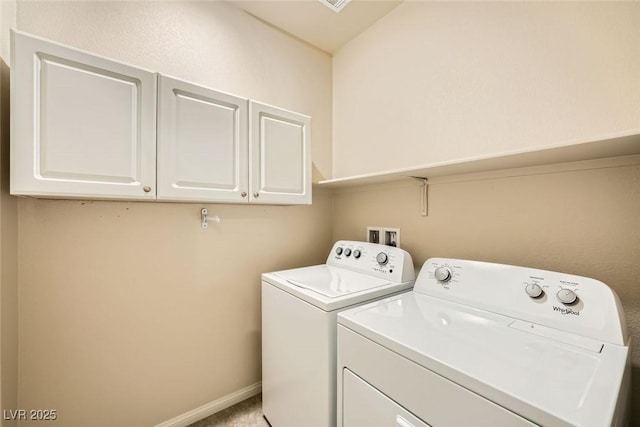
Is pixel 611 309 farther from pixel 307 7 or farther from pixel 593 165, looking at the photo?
pixel 307 7

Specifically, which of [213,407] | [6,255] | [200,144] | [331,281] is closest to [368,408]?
[331,281]

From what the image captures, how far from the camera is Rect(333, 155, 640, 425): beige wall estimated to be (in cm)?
97

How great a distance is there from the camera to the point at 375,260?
5.26ft

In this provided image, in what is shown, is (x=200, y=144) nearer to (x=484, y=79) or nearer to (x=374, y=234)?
(x=374, y=234)

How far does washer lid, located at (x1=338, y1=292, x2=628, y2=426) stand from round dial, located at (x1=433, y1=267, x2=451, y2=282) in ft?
0.52

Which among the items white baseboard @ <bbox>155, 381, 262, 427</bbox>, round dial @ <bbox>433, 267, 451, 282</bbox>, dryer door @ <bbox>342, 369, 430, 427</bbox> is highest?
round dial @ <bbox>433, 267, 451, 282</bbox>

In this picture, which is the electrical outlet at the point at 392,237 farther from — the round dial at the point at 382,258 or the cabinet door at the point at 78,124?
the cabinet door at the point at 78,124

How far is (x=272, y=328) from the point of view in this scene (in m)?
1.49

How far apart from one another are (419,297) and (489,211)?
1.95 feet

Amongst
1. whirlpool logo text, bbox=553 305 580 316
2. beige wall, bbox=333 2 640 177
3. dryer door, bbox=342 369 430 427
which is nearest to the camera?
dryer door, bbox=342 369 430 427

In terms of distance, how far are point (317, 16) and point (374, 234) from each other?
1.68 metres

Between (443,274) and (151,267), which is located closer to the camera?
(443,274)

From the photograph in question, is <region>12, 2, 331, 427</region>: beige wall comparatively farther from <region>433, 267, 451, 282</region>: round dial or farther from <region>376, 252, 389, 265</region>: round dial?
<region>433, 267, 451, 282</region>: round dial

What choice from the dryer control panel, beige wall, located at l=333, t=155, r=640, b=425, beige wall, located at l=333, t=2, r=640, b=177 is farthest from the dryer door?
beige wall, located at l=333, t=2, r=640, b=177
